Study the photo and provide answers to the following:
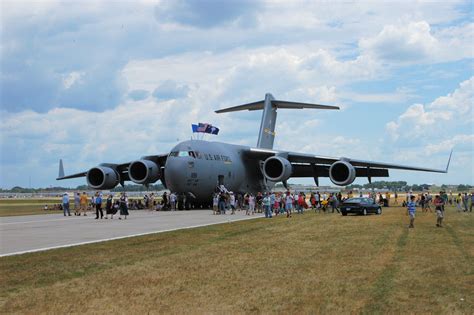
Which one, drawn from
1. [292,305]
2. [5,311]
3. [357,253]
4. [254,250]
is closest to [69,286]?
[5,311]

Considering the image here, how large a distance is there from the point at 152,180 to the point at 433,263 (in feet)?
94.4

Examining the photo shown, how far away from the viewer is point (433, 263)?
12.5 m

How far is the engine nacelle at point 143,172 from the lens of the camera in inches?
1530

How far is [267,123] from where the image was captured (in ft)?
156

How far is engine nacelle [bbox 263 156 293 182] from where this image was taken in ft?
125

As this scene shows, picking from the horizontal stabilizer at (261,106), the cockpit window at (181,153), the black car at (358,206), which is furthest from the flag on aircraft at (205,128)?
the black car at (358,206)

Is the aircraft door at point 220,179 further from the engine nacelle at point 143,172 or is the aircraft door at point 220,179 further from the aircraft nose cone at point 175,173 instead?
the engine nacelle at point 143,172

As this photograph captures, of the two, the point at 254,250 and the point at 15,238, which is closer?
the point at 254,250

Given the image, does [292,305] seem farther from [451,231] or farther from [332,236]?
[451,231]

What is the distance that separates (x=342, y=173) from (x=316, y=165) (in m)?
5.96

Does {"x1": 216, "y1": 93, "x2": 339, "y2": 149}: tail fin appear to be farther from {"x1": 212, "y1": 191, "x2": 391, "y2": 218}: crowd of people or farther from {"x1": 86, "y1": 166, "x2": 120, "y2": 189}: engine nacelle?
{"x1": 86, "y1": 166, "x2": 120, "y2": 189}: engine nacelle

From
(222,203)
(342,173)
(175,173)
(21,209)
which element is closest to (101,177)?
(175,173)

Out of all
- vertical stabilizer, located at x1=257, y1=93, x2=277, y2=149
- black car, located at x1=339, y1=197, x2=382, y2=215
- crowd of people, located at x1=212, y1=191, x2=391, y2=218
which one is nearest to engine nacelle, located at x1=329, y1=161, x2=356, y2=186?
crowd of people, located at x1=212, y1=191, x2=391, y2=218

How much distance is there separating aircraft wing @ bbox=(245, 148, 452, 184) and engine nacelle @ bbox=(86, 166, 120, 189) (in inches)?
392
